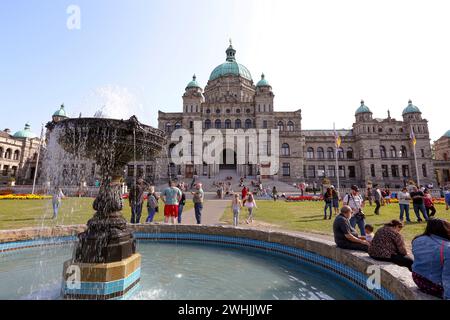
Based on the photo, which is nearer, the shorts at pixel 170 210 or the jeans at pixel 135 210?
the shorts at pixel 170 210

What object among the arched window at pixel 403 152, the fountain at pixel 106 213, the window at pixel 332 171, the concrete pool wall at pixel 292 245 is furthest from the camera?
the window at pixel 332 171


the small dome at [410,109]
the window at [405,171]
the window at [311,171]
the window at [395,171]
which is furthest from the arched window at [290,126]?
the small dome at [410,109]

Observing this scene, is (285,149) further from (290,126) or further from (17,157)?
(17,157)

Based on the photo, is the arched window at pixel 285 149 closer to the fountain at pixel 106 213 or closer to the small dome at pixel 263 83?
the small dome at pixel 263 83

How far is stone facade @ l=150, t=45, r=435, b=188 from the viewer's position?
4291 centimetres

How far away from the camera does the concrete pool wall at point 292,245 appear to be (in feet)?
11.1

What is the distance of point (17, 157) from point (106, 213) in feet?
217

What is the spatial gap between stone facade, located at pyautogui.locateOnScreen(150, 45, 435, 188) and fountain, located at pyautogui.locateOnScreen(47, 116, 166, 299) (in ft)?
116

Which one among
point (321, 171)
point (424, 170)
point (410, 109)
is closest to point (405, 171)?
point (424, 170)

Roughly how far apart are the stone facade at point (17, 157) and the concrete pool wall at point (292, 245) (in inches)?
2111

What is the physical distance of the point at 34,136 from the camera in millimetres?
58844

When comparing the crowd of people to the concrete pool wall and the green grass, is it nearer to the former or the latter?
the concrete pool wall

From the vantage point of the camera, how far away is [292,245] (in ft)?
19.7
